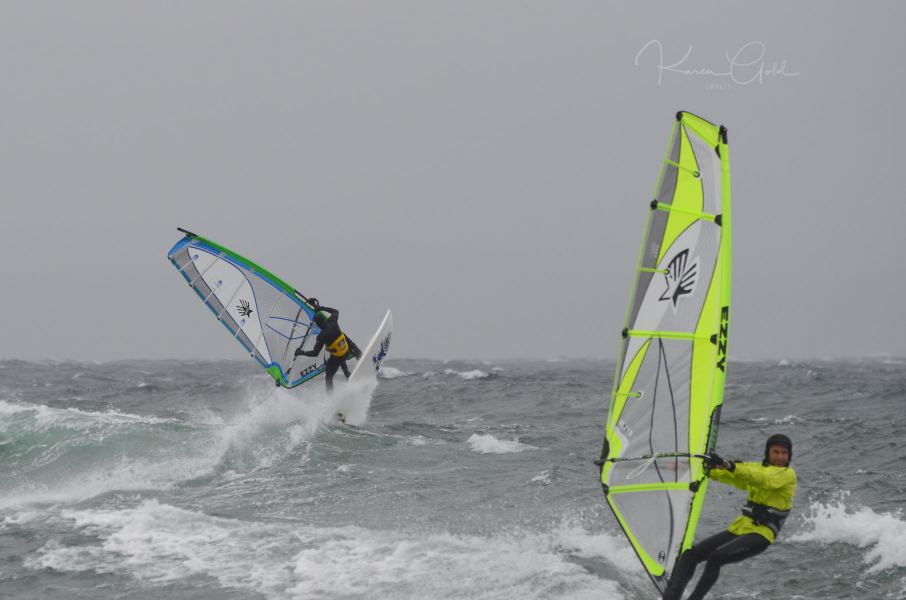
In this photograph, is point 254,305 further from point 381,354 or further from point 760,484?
point 760,484

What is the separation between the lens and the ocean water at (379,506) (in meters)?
6.39

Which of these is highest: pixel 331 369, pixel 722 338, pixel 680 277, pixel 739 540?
pixel 680 277

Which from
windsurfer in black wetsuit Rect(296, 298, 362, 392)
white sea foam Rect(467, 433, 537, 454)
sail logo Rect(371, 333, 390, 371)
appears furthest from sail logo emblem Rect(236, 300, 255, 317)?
white sea foam Rect(467, 433, 537, 454)

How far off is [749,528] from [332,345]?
8421mm

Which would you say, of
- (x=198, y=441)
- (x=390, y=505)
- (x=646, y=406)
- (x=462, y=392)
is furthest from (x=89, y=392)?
(x=646, y=406)

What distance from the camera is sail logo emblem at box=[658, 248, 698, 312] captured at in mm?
5457

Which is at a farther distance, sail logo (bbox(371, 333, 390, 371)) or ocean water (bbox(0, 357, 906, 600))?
sail logo (bbox(371, 333, 390, 371))

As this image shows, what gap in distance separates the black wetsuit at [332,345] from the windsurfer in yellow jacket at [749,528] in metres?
8.18

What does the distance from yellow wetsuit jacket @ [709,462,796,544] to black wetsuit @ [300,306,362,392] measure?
8.24 m

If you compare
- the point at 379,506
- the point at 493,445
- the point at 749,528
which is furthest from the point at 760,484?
the point at 493,445

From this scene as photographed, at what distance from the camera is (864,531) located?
7375 mm

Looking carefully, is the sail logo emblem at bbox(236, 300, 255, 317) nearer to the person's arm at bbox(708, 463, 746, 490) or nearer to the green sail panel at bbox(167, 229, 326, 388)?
the green sail panel at bbox(167, 229, 326, 388)

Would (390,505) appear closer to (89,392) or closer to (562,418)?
(562,418)

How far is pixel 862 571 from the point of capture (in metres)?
6.59
